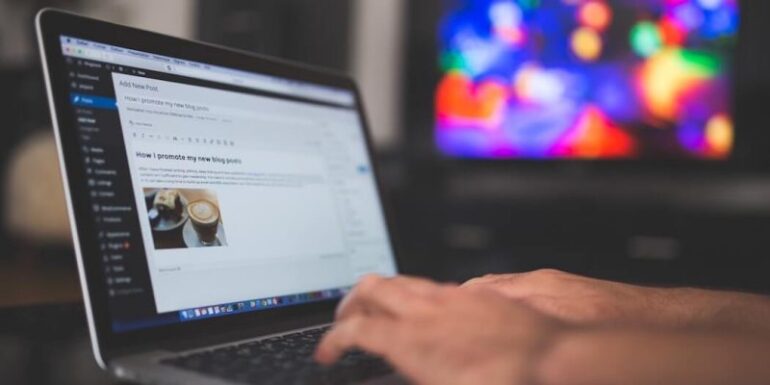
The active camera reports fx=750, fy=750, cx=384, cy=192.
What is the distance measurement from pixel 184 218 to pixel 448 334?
29cm

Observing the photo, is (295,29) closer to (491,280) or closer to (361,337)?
(491,280)

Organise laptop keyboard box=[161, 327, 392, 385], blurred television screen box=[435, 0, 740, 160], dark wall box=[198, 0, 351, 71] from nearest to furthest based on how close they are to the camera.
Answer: laptop keyboard box=[161, 327, 392, 385]
blurred television screen box=[435, 0, 740, 160]
dark wall box=[198, 0, 351, 71]

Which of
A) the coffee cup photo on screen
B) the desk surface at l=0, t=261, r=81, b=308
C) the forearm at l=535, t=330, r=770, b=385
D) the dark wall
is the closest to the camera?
the forearm at l=535, t=330, r=770, b=385

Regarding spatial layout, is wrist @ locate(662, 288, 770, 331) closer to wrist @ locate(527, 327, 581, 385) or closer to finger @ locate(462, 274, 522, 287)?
finger @ locate(462, 274, 522, 287)

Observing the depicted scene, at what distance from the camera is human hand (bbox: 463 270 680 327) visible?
0.62 meters

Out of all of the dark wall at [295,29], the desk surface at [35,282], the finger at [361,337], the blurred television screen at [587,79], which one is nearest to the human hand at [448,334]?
the finger at [361,337]

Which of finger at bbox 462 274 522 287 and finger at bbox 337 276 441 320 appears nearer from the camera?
finger at bbox 337 276 441 320

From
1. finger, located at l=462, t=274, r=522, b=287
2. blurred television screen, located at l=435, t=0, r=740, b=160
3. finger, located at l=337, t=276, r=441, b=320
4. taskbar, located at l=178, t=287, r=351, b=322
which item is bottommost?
finger, located at l=462, t=274, r=522, b=287

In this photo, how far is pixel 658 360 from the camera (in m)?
0.39

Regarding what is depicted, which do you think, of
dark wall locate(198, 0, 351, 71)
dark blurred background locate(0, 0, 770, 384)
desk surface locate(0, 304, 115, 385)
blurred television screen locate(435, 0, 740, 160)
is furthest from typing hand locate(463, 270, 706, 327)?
dark wall locate(198, 0, 351, 71)

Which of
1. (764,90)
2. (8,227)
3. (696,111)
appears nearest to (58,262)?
(8,227)

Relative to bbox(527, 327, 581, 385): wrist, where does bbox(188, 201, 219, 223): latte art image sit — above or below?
above

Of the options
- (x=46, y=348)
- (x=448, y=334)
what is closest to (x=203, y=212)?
(x=46, y=348)

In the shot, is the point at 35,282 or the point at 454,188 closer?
the point at 35,282
